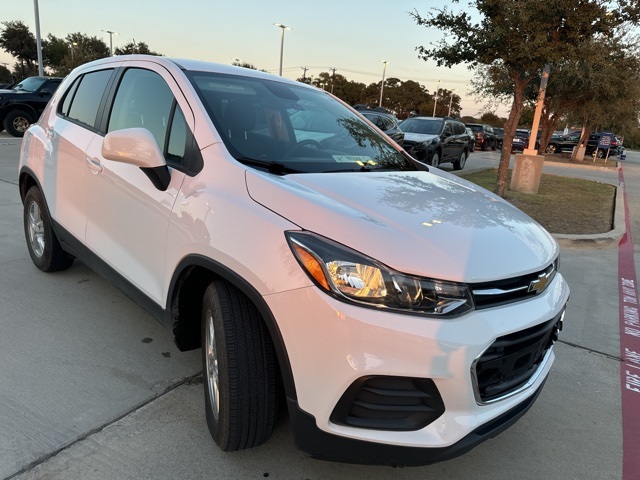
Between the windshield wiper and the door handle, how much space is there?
1.27 meters

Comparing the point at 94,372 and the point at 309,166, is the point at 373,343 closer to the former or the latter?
the point at 309,166

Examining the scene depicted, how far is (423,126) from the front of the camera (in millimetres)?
14625

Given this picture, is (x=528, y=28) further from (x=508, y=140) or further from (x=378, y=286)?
(x=378, y=286)

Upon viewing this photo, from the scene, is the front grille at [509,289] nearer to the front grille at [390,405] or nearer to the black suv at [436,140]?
the front grille at [390,405]

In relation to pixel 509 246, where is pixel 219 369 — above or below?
below

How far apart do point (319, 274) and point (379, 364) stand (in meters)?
0.38

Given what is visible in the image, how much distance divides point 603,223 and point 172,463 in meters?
8.38

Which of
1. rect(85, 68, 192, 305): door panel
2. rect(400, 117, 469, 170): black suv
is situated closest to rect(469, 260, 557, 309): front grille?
rect(85, 68, 192, 305): door panel

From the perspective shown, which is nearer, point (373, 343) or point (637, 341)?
point (373, 343)

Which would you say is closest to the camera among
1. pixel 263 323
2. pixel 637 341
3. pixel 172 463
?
pixel 263 323

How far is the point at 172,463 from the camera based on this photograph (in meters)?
2.22

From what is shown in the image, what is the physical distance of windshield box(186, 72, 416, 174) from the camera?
2496 mm

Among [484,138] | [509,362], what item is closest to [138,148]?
[509,362]

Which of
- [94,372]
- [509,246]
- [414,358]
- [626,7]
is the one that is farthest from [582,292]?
[626,7]
